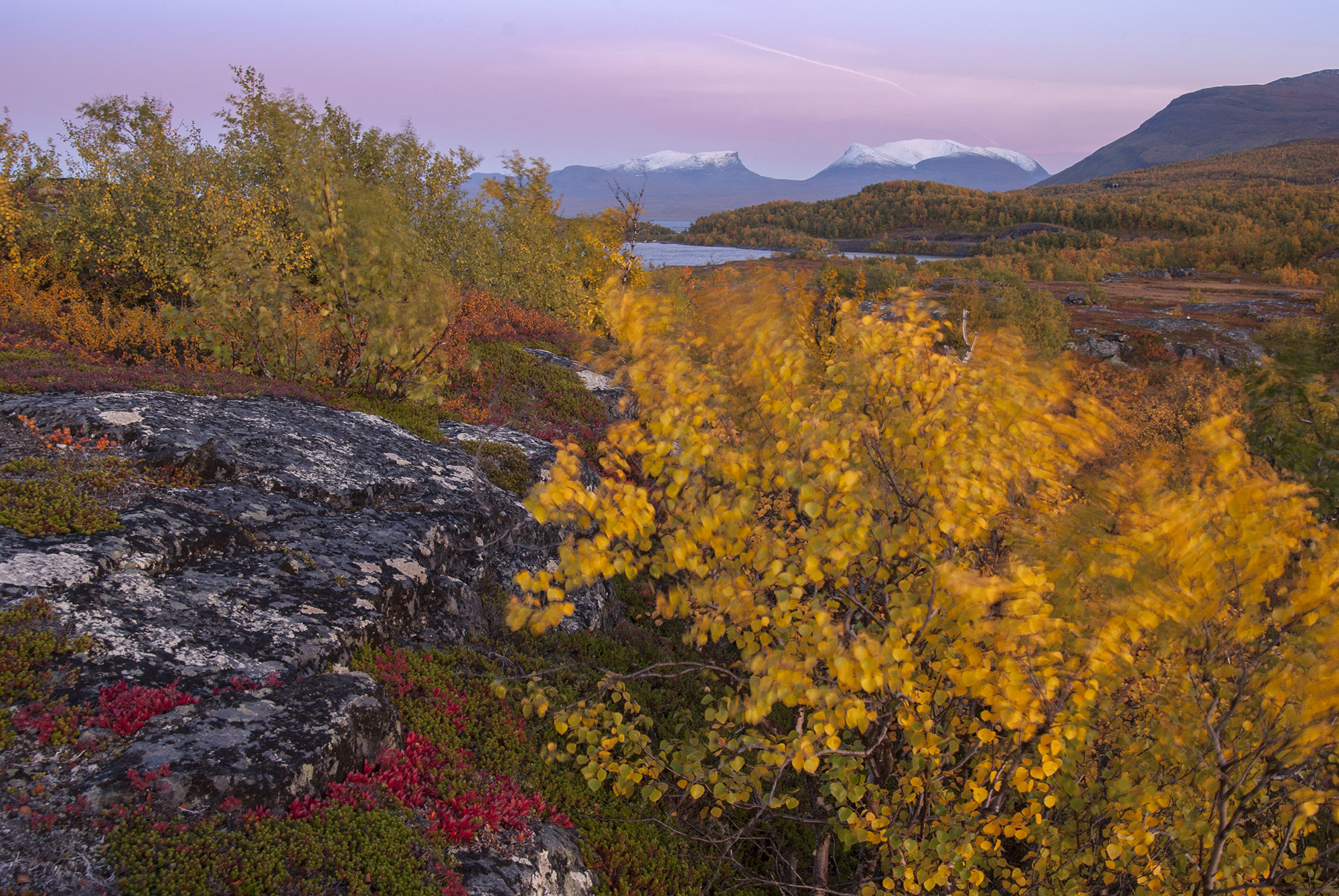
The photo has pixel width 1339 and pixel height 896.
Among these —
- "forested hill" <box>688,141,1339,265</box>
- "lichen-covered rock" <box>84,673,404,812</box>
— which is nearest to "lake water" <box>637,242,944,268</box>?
"forested hill" <box>688,141,1339,265</box>

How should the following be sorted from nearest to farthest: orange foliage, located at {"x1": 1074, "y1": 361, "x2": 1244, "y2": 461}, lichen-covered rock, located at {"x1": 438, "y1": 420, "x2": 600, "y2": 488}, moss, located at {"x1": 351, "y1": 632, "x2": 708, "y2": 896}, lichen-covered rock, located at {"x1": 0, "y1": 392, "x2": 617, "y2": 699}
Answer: lichen-covered rock, located at {"x1": 0, "y1": 392, "x2": 617, "y2": 699} → moss, located at {"x1": 351, "y1": 632, "x2": 708, "y2": 896} → lichen-covered rock, located at {"x1": 438, "y1": 420, "x2": 600, "y2": 488} → orange foliage, located at {"x1": 1074, "y1": 361, "x2": 1244, "y2": 461}

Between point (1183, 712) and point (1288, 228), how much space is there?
423ft

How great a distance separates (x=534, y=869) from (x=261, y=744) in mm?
2248

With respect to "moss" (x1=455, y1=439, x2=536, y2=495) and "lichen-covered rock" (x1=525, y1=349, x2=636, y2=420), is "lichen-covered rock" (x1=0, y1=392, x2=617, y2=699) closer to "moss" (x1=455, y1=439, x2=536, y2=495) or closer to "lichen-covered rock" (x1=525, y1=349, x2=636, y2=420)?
"moss" (x1=455, y1=439, x2=536, y2=495)

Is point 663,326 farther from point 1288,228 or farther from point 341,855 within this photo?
point 1288,228

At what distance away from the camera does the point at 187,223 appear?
20203 millimetres

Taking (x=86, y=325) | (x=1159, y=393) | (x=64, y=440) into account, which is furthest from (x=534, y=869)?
(x=1159, y=393)

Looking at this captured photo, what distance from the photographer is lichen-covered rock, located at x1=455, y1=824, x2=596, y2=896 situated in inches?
177

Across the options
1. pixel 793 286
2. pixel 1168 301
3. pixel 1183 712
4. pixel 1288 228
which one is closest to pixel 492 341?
pixel 793 286

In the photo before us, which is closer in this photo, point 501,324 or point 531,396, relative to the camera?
point 531,396

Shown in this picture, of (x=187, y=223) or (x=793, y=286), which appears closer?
(x=793, y=286)

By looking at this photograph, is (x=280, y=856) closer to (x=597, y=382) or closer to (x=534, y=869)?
(x=534, y=869)

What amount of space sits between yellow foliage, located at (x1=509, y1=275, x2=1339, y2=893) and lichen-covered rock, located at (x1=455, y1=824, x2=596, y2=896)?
691mm

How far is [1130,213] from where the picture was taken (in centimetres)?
12175
